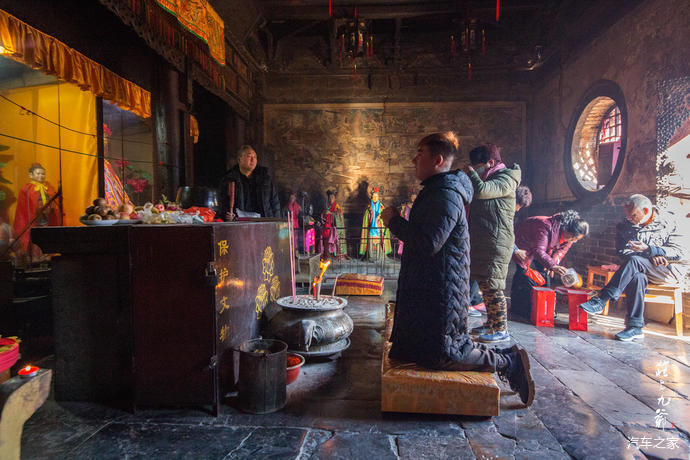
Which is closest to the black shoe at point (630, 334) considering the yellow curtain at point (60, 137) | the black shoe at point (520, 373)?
the black shoe at point (520, 373)

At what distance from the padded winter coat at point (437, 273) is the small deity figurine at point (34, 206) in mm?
4809

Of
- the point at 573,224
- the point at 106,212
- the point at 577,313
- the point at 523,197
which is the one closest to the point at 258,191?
the point at 106,212

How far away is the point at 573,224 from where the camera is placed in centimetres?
443

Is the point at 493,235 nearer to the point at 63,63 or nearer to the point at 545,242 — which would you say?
the point at 545,242

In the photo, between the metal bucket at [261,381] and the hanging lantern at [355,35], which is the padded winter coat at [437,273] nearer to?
the metal bucket at [261,381]

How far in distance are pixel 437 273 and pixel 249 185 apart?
2.80 meters

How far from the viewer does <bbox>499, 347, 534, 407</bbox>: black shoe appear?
2.37 metres

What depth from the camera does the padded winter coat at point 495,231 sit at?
359cm

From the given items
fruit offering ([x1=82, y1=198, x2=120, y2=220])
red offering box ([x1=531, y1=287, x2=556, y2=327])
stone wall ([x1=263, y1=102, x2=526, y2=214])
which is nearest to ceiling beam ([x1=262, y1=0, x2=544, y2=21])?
stone wall ([x1=263, y1=102, x2=526, y2=214])

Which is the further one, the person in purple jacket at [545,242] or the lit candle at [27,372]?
the person in purple jacket at [545,242]

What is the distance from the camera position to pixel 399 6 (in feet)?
29.9

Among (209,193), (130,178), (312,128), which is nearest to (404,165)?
(312,128)

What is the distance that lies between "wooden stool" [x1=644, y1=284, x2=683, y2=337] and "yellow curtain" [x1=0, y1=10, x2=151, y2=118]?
24.3 ft

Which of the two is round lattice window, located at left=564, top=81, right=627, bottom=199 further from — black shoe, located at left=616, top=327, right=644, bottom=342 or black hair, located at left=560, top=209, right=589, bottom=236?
black shoe, located at left=616, top=327, right=644, bottom=342
